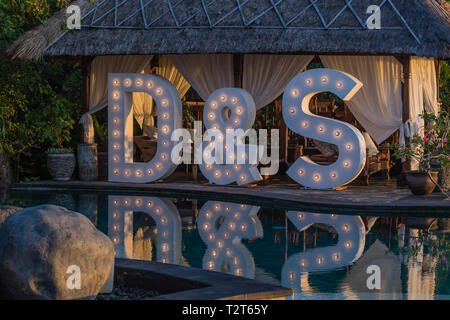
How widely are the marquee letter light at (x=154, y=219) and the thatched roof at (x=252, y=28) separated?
9.91 ft

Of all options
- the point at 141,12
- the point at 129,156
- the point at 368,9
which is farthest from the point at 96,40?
the point at 368,9

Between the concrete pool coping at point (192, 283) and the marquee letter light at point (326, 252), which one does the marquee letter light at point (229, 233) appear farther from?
the concrete pool coping at point (192, 283)

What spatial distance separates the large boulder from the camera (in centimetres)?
509

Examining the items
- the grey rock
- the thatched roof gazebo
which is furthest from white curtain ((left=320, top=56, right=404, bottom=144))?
the grey rock

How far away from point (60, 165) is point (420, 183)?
6.65m

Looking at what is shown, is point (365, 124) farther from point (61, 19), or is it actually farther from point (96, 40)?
point (61, 19)

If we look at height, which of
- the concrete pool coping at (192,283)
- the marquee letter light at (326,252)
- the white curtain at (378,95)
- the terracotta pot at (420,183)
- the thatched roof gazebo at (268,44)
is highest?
the thatched roof gazebo at (268,44)

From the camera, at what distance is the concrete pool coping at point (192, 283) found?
528 centimetres

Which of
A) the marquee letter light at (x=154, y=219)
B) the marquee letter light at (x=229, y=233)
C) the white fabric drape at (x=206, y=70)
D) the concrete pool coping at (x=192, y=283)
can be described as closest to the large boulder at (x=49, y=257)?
the concrete pool coping at (x=192, y=283)

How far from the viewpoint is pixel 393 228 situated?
9.89 m

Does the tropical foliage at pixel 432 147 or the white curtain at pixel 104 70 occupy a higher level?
the white curtain at pixel 104 70

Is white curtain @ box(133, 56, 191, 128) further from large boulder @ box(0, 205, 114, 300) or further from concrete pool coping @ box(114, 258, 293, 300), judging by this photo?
large boulder @ box(0, 205, 114, 300)

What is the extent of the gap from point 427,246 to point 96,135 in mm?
10103
